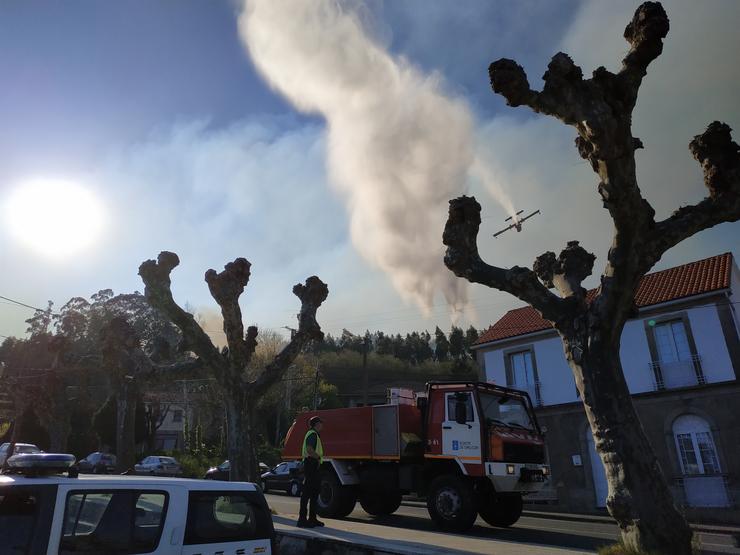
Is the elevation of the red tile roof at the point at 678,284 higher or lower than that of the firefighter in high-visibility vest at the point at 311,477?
higher

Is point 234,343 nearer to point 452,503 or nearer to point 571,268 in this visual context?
point 452,503

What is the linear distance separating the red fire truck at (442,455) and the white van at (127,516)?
6248mm

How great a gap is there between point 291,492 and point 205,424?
88.6 ft

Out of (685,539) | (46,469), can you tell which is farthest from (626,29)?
(46,469)

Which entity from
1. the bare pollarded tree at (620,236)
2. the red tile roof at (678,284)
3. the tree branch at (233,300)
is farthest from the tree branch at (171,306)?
the red tile roof at (678,284)

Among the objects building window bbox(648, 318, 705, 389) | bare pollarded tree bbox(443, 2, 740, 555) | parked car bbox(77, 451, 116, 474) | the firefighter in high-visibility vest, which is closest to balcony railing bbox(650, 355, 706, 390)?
building window bbox(648, 318, 705, 389)

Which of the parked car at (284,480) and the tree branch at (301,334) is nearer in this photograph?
the tree branch at (301,334)

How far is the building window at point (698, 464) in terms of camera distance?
58.7ft

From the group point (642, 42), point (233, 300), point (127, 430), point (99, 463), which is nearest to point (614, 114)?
point (642, 42)

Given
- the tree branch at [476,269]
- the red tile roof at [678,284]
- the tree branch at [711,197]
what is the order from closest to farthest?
the tree branch at [711,197]
the tree branch at [476,269]
the red tile roof at [678,284]

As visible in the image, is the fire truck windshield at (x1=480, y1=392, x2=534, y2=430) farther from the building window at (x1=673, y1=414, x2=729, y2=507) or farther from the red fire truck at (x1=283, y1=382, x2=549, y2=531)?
the building window at (x1=673, y1=414, x2=729, y2=507)

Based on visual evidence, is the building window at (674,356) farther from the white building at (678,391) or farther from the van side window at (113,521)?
the van side window at (113,521)

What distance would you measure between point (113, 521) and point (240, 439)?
32.4 ft

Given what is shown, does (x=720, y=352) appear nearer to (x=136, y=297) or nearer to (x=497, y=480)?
(x=497, y=480)
